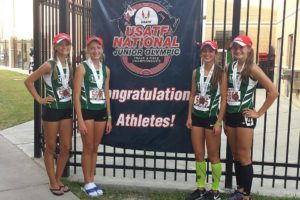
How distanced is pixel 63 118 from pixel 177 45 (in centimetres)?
159

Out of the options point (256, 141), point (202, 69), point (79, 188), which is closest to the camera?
point (202, 69)

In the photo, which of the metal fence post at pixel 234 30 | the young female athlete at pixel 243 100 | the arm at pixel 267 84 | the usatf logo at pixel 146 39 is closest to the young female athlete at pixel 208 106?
the young female athlete at pixel 243 100

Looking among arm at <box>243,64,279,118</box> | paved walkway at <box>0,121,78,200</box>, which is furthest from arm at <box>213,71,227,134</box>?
paved walkway at <box>0,121,78,200</box>

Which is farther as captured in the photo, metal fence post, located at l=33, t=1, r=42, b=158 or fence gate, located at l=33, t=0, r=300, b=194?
metal fence post, located at l=33, t=1, r=42, b=158

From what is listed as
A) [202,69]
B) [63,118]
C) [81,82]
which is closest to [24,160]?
[63,118]

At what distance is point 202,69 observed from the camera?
4309mm

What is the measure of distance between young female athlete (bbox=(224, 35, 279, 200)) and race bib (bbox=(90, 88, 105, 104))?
4.65 ft

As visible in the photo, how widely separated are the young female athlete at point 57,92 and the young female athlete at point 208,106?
142cm

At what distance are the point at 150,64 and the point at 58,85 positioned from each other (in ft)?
3.68

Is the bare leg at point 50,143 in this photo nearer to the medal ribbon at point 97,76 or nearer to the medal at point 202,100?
the medal ribbon at point 97,76

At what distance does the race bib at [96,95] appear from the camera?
4480 millimetres

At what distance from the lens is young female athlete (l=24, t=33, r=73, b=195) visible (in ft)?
14.7

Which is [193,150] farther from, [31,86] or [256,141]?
[256,141]

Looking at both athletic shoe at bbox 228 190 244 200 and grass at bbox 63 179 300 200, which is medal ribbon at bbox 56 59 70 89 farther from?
athletic shoe at bbox 228 190 244 200
